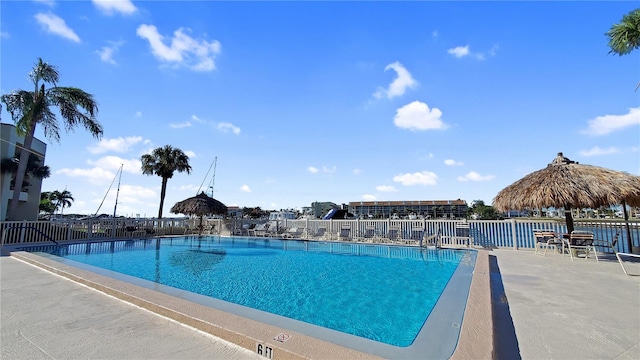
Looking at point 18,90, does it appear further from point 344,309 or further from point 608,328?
point 608,328

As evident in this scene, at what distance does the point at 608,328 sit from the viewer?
287 centimetres

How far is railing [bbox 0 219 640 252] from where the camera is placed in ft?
31.2

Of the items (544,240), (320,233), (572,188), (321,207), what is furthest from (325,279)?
(321,207)

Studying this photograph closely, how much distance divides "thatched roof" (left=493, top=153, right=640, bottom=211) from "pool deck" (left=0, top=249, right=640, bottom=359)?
350 centimetres

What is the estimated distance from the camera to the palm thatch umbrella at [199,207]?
1630cm

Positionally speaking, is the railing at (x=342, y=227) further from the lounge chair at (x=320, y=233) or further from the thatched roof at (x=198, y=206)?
the thatched roof at (x=198, y=206)

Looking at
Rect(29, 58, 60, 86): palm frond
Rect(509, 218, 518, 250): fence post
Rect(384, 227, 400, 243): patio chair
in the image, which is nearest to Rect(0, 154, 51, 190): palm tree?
Rect(29, 58, 60, 86): palm frond

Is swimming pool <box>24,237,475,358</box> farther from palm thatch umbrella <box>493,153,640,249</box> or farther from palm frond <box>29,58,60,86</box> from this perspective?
palm frond <box>29,58,60,86</box>

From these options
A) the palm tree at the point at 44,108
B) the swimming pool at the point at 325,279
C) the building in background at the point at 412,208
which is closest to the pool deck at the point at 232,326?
the swimming pool at the point at 325,279

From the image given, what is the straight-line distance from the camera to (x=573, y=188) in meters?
7.62

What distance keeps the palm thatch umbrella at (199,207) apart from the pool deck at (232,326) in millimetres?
11654

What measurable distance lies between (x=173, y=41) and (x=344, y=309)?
8644mm

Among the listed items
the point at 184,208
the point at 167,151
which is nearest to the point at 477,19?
the point at 184,208

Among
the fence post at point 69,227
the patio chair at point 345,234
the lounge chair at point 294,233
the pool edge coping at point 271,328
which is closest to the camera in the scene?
the pool edge coping at point 271,328
